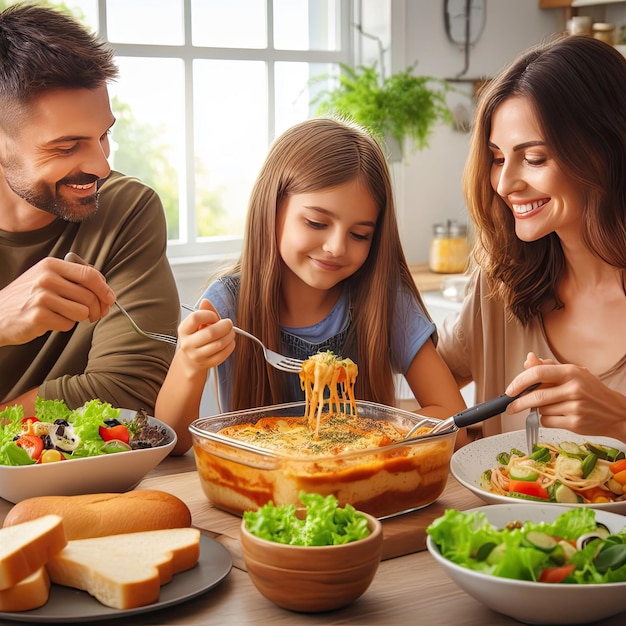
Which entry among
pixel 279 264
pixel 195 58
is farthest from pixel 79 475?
pixel 195 58

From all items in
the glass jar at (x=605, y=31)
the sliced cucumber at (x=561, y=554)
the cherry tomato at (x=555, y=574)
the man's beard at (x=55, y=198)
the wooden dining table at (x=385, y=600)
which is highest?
the glass jar at (x=605, y=31)

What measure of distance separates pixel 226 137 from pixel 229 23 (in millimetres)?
517

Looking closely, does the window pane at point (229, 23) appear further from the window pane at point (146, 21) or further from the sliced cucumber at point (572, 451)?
the sliced cucumber at point (572, 451)

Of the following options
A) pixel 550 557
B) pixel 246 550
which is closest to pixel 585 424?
pixel 550 557

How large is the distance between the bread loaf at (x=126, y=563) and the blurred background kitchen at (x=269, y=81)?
284cm

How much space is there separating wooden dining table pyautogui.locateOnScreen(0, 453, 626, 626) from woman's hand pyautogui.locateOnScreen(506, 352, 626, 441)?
0.29m

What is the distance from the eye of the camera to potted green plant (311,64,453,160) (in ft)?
14.4

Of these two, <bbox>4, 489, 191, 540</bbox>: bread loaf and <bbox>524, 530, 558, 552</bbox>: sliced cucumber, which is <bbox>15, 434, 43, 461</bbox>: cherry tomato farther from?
<bbox>524, 530, 558, 552</bbox>: sliced cucumber

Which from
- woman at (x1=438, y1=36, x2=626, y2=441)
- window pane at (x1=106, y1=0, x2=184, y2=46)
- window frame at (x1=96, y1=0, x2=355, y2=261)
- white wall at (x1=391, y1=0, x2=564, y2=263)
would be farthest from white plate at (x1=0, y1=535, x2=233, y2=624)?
white wall at (x1=391, y1=0, x2=564, y2=263)

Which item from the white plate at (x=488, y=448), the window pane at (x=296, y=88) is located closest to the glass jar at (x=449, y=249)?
the window pane at (x=296, y=88)

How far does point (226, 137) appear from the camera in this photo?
4.36 meters

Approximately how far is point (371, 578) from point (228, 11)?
355 cm

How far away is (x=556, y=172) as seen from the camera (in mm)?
1987

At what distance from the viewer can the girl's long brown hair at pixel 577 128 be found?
6.51 ft
